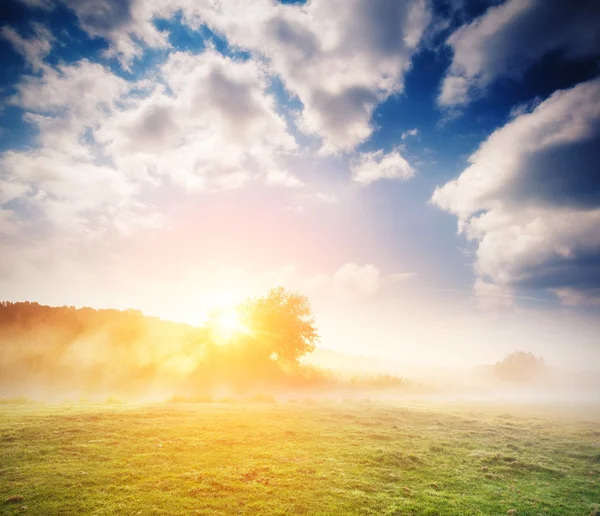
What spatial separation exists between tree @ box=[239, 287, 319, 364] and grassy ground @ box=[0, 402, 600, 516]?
108 feet

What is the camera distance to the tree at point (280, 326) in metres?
53.6

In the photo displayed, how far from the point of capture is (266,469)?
1188 cm

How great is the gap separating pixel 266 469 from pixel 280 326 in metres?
42.3

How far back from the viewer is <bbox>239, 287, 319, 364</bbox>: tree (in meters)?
53.6

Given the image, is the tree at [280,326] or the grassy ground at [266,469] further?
the tree at [280,326]

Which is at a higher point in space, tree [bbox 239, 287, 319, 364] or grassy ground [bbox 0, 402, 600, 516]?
tree [bbox 239, 287, 319, 364]

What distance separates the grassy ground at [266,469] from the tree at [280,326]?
32775 millimetres

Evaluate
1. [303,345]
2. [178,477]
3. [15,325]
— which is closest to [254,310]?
[303,345]

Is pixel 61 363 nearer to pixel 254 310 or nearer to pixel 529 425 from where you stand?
pixel 254 310

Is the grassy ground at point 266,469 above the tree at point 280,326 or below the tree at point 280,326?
below

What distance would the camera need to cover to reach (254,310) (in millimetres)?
55250

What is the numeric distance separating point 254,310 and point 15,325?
112 ft

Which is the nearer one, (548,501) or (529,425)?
(548,501)

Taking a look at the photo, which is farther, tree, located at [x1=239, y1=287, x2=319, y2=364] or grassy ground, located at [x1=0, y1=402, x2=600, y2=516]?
tree, located at [x1=239, y1=287, x2=319, y2=364]
